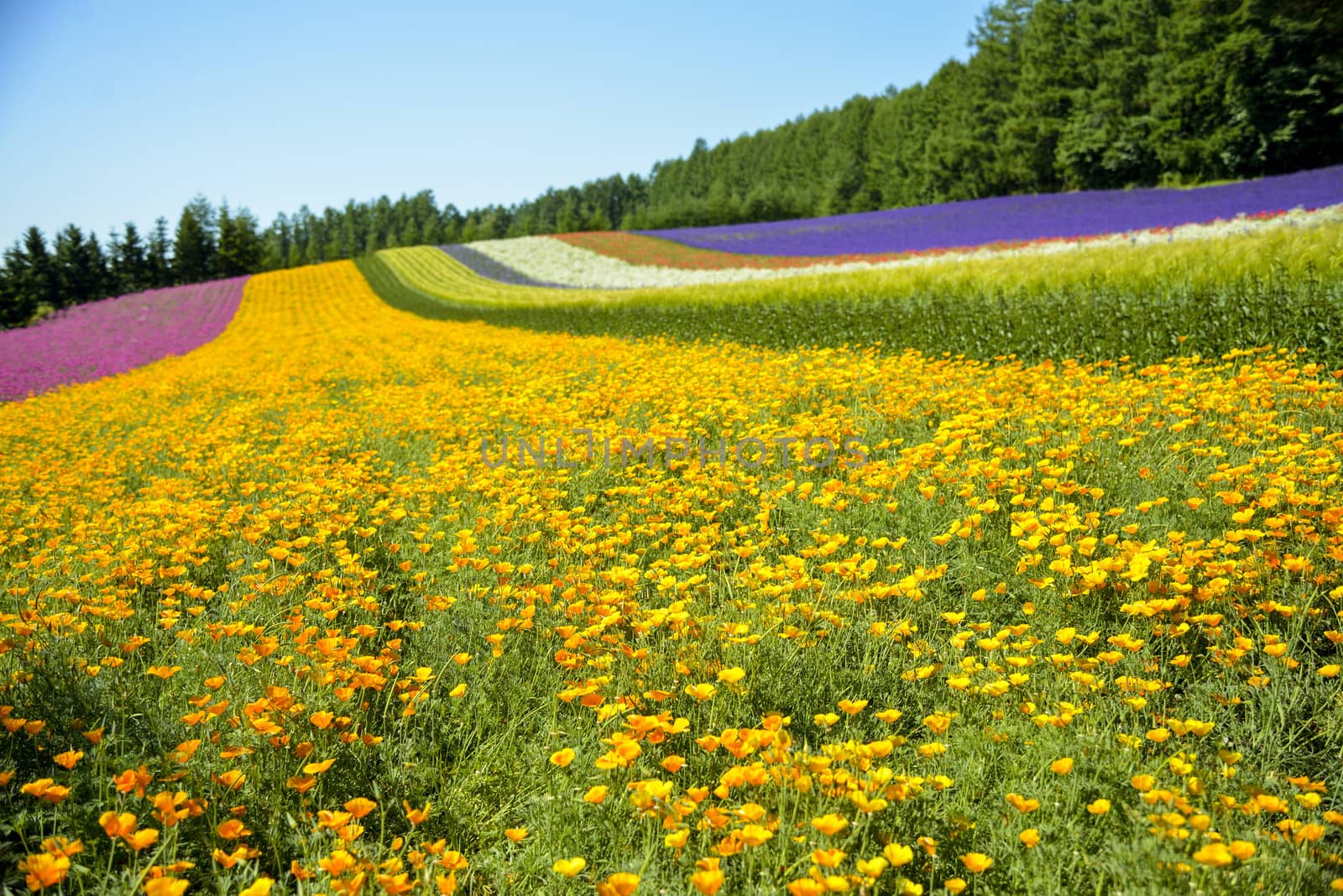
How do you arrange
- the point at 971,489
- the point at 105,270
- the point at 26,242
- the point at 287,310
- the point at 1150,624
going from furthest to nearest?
1. the point at 105,270
2. the point at 26,242
3. the point at 287,310
4. the point at 971,489
5. the point at 1150,624

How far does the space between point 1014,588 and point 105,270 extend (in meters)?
68.2

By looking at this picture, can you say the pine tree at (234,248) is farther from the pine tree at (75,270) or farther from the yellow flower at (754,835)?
the yellow flower at (754,835)

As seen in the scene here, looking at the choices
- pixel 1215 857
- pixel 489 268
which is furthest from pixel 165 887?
pixel 489 268

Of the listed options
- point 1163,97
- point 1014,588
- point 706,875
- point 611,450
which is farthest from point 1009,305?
point 1163,97

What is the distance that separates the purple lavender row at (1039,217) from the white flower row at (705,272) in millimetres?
4132

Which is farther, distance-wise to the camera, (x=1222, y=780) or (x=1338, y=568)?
(x=1338, y=568)

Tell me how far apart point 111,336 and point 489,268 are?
18.0 meters

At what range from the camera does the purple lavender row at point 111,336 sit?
1739 centimetres

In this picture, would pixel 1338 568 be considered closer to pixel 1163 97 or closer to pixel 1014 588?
pixel 1014 588

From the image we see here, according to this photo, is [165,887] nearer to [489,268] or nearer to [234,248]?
[489,268]

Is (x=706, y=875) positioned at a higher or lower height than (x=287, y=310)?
lower

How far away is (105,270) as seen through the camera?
54.1 metres

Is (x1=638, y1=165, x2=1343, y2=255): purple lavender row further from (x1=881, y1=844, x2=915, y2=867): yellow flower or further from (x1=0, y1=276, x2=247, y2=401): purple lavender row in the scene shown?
(x1=0, y1=276, x2=247, y2=401): purple lavender row

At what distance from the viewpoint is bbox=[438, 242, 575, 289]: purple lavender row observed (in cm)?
3319
